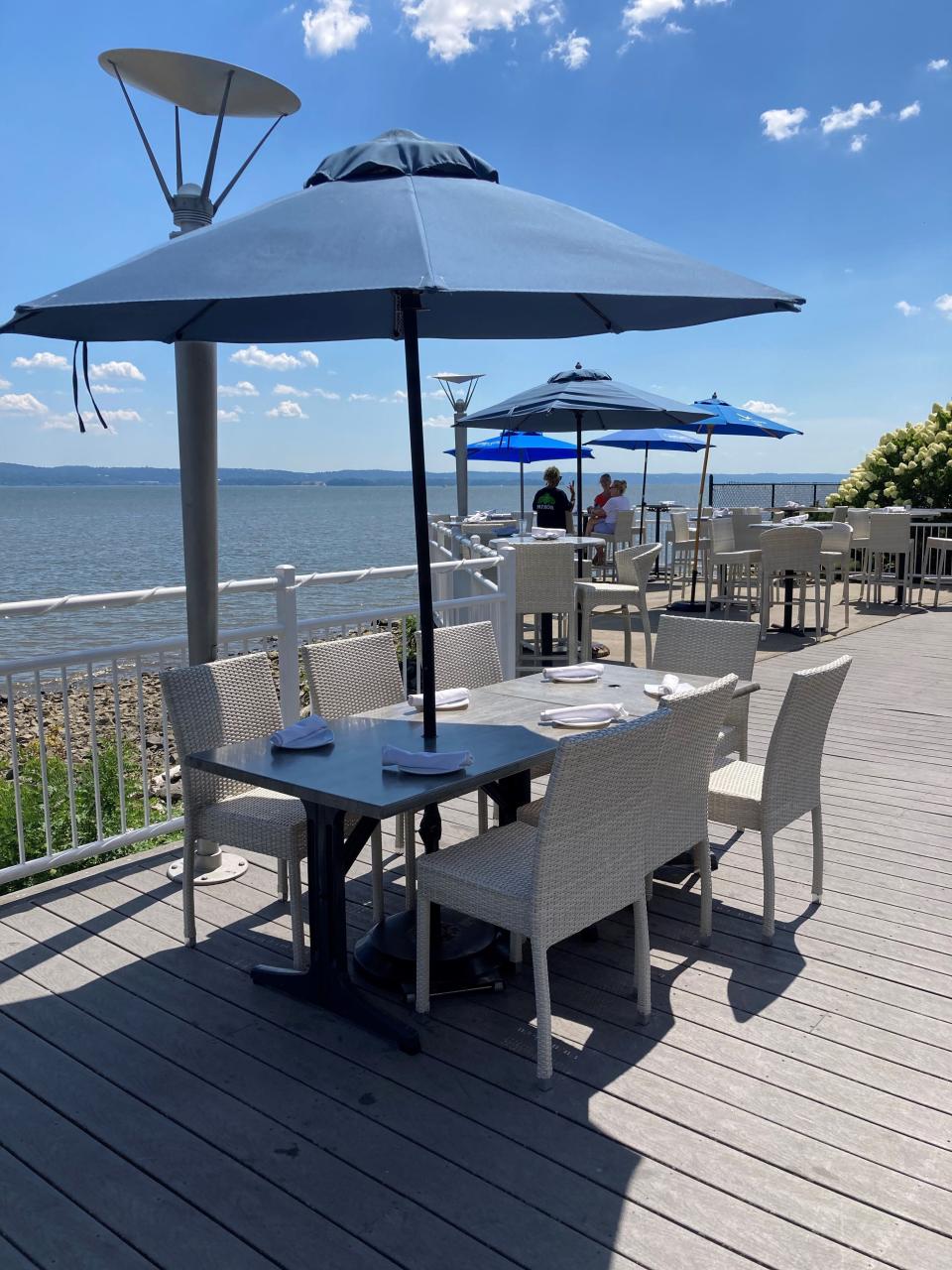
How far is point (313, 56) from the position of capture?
845 cm

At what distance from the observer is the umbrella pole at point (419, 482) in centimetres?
291

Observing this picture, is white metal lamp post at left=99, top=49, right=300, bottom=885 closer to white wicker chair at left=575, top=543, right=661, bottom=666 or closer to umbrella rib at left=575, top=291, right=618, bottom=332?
umbrella rib at left=575, top=291, right=618, bottom=332

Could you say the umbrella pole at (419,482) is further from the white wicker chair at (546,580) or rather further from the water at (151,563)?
the white wicker chair at (546,580)

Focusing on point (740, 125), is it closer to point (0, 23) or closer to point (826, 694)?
point (0, 23)

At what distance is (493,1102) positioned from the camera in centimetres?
237

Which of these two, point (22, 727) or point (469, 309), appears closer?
point (469, 309)

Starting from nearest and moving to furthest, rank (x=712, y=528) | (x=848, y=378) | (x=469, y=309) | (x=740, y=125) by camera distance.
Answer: (x=469, y=309), (x=712, y=528), (x=740, y=125), (x=848, y=378)

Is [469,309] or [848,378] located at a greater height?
[848,378]

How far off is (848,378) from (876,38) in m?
14.2

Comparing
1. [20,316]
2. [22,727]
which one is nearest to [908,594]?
[22,727]

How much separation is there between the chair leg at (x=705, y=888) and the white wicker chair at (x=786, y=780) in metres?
0.19

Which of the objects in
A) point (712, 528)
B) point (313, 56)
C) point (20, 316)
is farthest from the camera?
point (712, 528)

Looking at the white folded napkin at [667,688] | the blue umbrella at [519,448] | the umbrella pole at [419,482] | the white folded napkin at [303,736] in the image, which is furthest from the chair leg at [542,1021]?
the blue umbrella at [519,448]

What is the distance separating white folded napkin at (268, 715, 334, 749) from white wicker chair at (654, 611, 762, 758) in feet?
5.18
